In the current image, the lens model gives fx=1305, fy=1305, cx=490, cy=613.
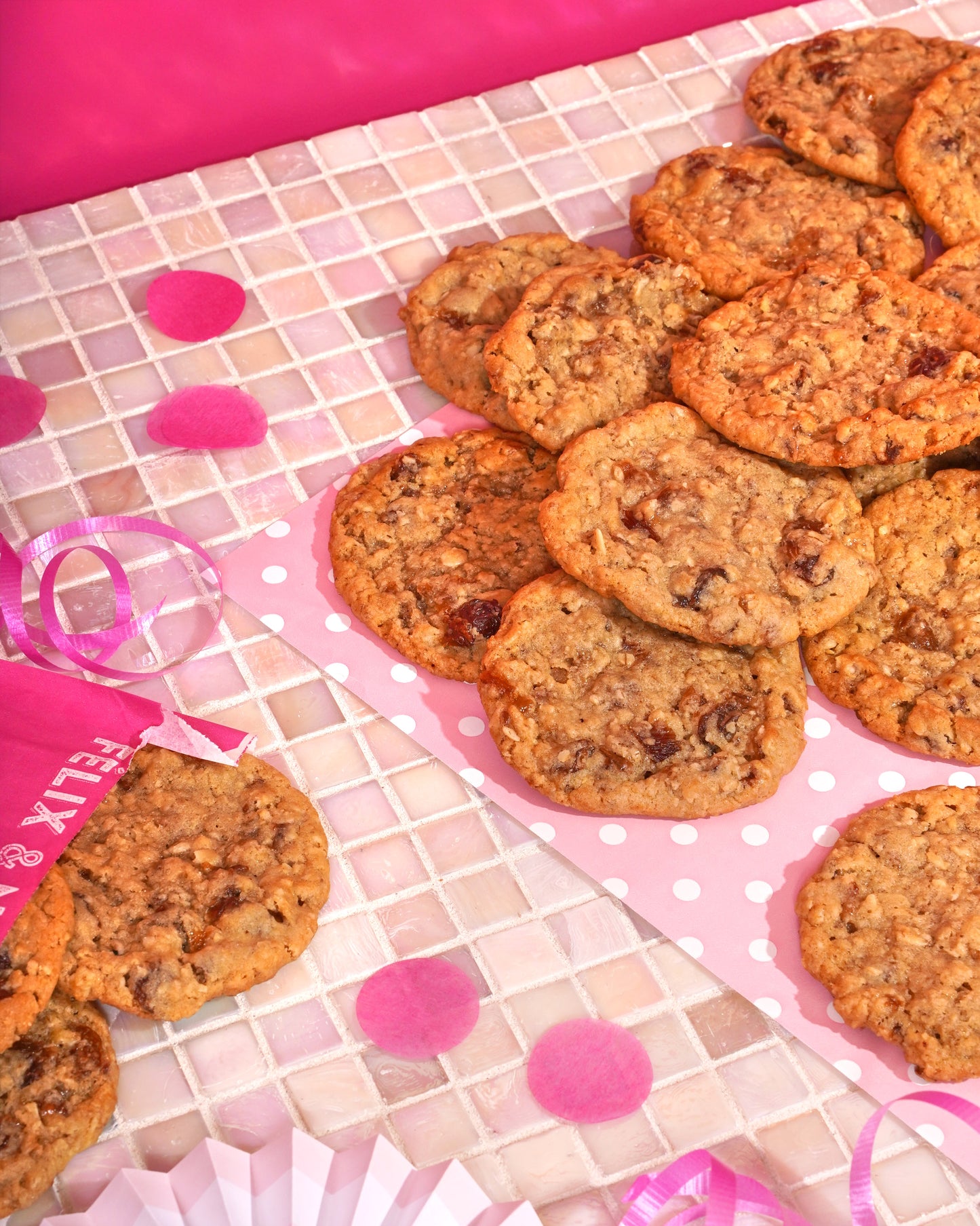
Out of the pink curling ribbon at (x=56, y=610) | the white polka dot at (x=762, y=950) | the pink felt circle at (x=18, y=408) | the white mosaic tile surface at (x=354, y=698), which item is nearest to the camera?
the white mosaic tile surface at (x=354, y=698)

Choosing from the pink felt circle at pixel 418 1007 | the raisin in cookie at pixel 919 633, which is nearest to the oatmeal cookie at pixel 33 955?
the pink felt circle at pixel 418 1007

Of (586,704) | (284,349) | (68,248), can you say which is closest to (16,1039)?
(586,704)

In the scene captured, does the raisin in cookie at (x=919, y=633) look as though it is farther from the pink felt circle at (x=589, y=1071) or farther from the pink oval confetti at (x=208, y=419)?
the pink oval confetti at (x=208, y=419)

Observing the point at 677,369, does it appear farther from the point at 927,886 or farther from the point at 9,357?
the point at 9,357

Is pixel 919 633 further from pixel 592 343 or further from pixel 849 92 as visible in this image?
pixel 849 92

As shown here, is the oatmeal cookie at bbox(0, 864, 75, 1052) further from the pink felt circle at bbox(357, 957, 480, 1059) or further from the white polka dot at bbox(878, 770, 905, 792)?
the white polka dot at bbox(878, 770, 905, 792)

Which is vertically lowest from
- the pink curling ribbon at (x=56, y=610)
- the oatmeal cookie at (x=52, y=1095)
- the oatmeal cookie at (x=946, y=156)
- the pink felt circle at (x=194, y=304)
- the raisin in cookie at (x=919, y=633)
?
the oatmeal cookie at (x=52, y=1095)

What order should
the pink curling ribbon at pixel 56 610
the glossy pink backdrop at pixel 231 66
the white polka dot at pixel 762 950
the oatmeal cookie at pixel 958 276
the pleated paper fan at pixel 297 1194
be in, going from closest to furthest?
the pleated paper fan at pixel 297 1194
the white polka dot at pixel 762 950
the pink curling ribbon at pixel 56 610
the oatmeal cookie at pixel 958 276
the glossy pink backdrop at pixel 231 66
